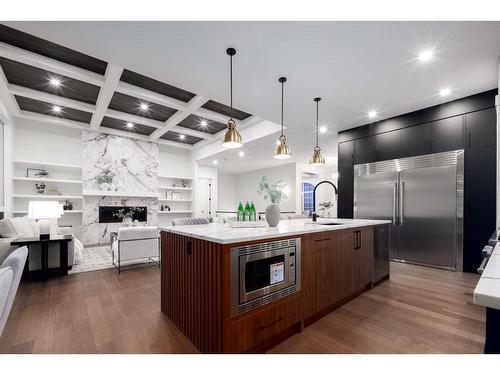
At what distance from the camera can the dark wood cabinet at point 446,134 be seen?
11.9 ft

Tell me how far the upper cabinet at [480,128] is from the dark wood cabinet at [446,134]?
0.26 feet

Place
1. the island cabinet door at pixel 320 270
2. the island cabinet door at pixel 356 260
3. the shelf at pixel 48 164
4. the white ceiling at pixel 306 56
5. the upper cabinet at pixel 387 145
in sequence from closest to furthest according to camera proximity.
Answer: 1. the island cabinet door at pixel 320 270
2. the white ceiling at pixel 306 56
3. the island cabinet door at pixel 356 260
4. the upper cabinet at pixel 387 145
5. the shelf at pixel 48 164

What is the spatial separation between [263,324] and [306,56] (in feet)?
8.71

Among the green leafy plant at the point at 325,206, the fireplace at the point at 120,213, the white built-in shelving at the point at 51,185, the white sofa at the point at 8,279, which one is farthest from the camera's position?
the green leafy plant at the point at 325,206

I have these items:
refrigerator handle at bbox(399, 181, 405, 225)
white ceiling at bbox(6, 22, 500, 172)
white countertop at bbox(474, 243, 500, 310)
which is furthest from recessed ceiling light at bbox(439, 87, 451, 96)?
white countertop at bbox(474, 243, 500, 310)

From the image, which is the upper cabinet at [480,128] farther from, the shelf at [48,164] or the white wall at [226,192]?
the white wall at [226,192]

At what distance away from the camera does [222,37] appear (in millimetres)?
2328

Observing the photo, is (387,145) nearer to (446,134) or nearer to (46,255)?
(446,134)

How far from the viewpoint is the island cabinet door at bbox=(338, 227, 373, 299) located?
2.49m

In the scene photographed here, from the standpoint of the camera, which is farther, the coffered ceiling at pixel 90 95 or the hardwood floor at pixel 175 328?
the coffered ceiling at pixel 90 95

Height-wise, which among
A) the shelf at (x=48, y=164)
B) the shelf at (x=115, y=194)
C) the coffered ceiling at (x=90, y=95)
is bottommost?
the shelf at (x=115, y=194)

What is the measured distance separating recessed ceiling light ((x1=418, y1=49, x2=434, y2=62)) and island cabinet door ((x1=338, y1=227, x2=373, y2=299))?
6.60ft

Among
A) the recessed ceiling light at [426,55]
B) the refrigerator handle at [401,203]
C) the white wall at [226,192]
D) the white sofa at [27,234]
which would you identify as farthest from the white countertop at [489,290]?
the white wall at [226,192]

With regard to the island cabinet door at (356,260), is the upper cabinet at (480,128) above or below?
above
